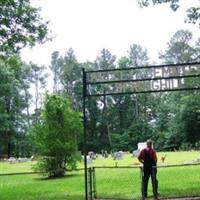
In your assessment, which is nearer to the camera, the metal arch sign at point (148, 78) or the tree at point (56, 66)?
the metal arch sign at point (148, 78)

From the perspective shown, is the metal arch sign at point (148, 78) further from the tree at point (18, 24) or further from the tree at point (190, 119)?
the tree at point (190, 119)

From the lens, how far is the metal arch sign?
13523 millimetres

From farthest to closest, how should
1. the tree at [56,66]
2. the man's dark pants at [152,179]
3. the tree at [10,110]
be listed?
the tree at [56,66]
the tree at [10,110]
the man's dark pants at [152,179]

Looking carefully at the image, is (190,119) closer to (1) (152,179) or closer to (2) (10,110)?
(2) (10,110)

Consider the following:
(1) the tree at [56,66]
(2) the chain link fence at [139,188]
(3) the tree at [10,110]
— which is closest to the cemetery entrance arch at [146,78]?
(2) the chain link fence at [139,188]

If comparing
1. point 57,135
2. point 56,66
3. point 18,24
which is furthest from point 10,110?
point 18,24


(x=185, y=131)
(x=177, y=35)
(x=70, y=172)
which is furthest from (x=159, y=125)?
(x=70, y=172)

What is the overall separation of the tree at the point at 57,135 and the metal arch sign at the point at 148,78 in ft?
43.0

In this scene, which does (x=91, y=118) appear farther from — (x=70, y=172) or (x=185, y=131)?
(x=70, y=172)

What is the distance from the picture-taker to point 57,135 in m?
27.8

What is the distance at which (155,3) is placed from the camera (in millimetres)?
16422

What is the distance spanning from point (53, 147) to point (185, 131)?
4820 centimetres

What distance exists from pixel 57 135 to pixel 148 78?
14.7 metres

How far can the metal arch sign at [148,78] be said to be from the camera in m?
13.5
